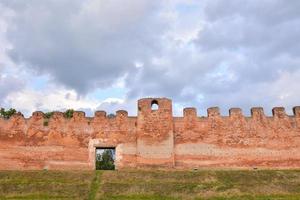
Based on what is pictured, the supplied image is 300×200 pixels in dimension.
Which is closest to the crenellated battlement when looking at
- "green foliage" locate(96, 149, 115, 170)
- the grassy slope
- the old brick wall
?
the old brick wall

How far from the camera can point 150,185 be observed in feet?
71.9

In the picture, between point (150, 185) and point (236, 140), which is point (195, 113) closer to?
point (236, 140)

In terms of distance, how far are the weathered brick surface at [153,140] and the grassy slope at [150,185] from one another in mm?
2042

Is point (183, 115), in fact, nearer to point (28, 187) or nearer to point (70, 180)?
point (70, 180)

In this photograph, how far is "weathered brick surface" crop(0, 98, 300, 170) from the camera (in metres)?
26.4

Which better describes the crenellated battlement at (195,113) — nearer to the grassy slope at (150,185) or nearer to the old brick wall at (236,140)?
the old brick wall at (236,140)

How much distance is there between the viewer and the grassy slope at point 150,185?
2052 cm

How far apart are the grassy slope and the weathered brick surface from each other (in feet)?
6.70

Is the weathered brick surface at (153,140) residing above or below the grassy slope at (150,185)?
above

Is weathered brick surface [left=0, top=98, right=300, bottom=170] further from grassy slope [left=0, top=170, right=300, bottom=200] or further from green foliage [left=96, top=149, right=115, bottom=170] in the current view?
green foliage [left=96, top=149, right=115, bottom=170]

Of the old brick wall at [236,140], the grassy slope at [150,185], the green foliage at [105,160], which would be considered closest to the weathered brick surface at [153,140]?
the old brick wall at [236,140]

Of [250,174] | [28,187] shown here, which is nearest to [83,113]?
[28,187]

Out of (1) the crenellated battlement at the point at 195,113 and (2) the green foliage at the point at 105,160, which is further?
(2) the green foliage at the point at 105,160

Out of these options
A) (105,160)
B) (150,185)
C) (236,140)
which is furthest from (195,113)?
(105,160)
